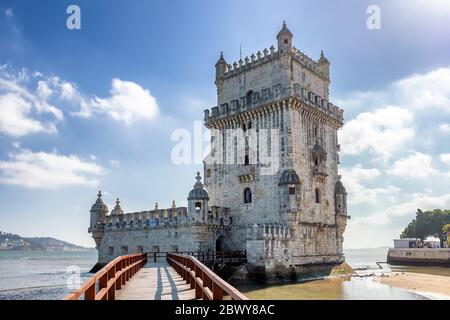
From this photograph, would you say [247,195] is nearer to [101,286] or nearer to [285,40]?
[285,40]

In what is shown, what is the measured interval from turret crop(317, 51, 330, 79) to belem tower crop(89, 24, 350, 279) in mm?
356

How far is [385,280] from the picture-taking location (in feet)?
127

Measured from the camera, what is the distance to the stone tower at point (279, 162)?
35.4m

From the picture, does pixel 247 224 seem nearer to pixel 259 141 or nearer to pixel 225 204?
pixel 225 204

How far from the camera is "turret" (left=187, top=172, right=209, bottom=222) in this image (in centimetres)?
3638

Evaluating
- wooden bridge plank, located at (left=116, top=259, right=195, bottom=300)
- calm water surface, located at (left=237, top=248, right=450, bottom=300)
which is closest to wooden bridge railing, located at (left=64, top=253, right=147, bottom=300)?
wooden bridge plank, located at (left=116, top=259, right=195, bottom=300)

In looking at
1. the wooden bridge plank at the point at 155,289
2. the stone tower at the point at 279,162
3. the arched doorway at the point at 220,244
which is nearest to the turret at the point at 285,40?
the stone tower at the point at 279,162

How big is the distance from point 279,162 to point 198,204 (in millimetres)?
7483

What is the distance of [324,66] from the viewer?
1783 inches

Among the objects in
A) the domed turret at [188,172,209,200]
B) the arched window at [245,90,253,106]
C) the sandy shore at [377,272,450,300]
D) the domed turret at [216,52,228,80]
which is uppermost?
the domed turret at [216,52,228,80]

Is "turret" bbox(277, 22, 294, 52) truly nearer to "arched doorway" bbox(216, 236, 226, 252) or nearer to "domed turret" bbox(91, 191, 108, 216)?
"arched doorway" bbox(216, 236, 226, 252)

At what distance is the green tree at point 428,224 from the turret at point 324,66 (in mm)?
56557
